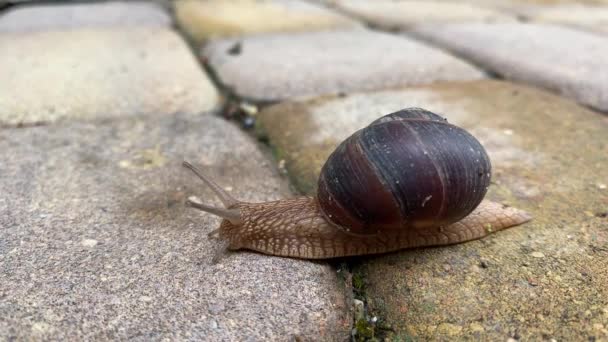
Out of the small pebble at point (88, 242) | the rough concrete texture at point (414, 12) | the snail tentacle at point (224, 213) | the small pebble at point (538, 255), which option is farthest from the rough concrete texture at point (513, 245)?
the rough concrete texture at point (414, 12)

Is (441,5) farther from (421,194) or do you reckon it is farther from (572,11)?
(421,194)

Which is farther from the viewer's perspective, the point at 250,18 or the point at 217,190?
the point at 250,18

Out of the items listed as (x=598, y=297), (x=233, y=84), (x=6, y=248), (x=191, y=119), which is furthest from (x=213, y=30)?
(x=598, y=297)

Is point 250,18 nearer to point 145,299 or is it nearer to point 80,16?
point 80,16

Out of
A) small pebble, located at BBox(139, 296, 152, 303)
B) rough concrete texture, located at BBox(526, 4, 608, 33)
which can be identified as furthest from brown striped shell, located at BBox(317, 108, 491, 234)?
rough concrete texture, located at BBox(526, 4, 608, 33)

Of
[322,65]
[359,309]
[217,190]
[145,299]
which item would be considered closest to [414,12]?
[322,65]

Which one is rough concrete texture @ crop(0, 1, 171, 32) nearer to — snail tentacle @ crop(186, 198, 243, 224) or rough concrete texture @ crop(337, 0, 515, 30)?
rough concrete texture @ crop(337, 0, 515, 30)

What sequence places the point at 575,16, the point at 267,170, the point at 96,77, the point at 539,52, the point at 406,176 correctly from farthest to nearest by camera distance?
the point at 575,16, the point at 539,52, the point at 96,77, the point at 267,170, the point at 406,176
